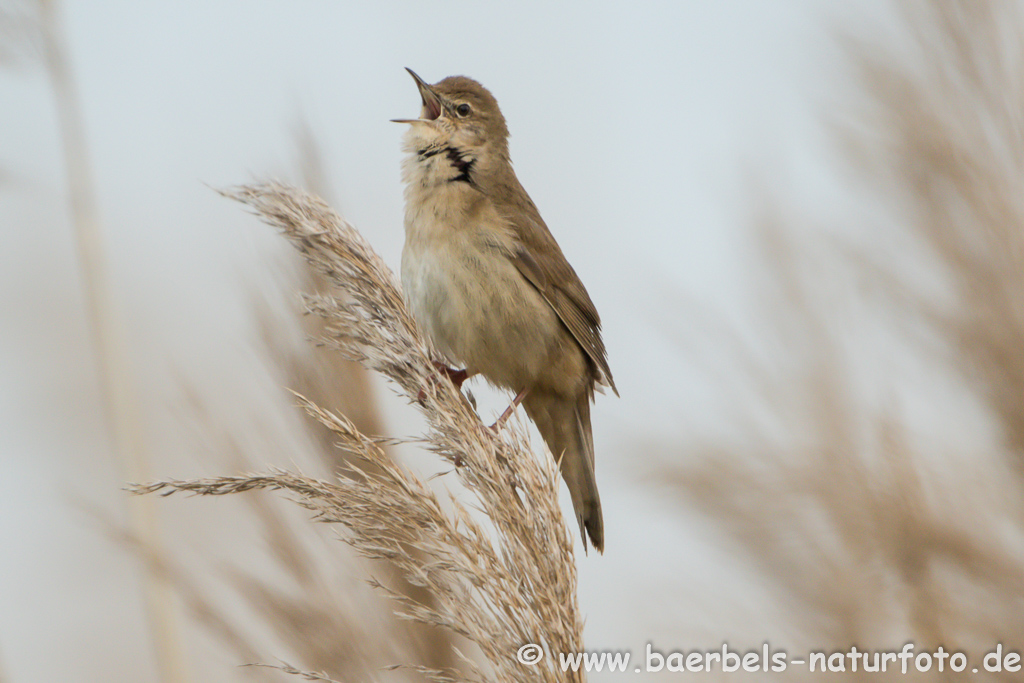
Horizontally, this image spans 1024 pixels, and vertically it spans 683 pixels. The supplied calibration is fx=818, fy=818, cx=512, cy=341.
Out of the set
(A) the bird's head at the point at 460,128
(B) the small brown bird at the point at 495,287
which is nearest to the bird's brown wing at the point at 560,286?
(B) the small brown bird at the point at 495,287

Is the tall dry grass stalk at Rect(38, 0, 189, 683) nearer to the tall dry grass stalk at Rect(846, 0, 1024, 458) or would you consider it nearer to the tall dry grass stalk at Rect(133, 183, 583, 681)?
the tall dry grass stalk at Rect(133, 183, 583, 681)

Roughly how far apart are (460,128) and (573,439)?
3.49ft

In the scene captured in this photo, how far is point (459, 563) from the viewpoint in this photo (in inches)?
52.8

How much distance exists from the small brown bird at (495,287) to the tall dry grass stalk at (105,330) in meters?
0.80

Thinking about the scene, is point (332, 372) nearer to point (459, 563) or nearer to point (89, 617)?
point (459, 563)

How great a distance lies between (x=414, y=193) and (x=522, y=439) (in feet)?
3.98

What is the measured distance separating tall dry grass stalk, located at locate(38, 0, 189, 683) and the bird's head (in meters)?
0.93

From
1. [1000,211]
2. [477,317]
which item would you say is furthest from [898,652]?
[477,317]

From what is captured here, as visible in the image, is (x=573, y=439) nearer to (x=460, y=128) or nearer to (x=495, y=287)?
(x=495, y=287)

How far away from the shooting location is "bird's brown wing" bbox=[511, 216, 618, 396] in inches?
99.1

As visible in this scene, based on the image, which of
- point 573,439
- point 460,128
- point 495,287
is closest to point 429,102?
point 460,128

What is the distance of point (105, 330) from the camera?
6.62 ft

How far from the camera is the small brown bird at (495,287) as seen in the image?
2414mm

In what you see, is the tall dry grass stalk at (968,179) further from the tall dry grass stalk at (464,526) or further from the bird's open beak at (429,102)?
the bird's open beak at (429,102)
